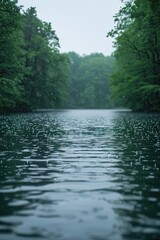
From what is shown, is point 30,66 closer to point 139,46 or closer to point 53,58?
point 53,58

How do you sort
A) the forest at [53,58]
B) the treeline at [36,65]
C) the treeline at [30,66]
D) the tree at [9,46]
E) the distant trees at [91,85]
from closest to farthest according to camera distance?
the tree at [9,46] → the treeline at [30,66] → the forest at [53,58] → the treeline at [36,65] → the distant trees at [91,85]

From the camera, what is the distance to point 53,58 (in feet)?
273

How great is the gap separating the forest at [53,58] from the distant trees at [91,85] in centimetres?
7464

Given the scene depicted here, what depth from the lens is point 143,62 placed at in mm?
60875

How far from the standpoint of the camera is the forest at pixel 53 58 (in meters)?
49.2

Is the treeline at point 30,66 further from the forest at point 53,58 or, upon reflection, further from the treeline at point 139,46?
the treeline at point 139,46

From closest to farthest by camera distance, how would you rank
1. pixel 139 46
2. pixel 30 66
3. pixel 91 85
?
pixel 139 46 → pixel 30 66 → pixel 91 85

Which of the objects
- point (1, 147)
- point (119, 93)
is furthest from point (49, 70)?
point (1, 147)

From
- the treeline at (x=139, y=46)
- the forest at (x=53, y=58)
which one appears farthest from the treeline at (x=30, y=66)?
the treeline at (x=139, y=46)

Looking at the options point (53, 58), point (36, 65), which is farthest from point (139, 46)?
point (36, 65)

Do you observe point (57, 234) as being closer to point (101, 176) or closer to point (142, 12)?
point (101, 176)

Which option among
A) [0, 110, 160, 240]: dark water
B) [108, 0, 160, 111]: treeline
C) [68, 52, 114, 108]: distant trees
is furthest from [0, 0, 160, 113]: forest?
[68, 52, 114, 108]: distant trees

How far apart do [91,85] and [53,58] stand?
91.8 meters

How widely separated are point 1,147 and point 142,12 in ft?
151
